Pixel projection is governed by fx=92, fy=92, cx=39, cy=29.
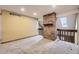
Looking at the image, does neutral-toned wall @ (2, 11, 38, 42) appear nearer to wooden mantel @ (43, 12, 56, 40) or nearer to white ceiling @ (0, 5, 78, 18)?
white ceiling @ (0, 5, 78, 18)

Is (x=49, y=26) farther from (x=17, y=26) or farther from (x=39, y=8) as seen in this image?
(x=17, y=26)

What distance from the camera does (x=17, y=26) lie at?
2676 millimetres

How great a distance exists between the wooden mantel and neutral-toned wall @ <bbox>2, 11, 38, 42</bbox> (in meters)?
0.35

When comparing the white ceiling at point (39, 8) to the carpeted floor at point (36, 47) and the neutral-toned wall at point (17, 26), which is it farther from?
the carpeted floor at point (36, 47)

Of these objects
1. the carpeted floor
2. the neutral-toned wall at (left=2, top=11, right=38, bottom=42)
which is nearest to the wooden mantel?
the carpeted floor

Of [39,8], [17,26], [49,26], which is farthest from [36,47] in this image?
[39,8]

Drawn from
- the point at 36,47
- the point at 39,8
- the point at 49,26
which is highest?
the point at 39,8

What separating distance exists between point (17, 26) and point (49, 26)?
127 cm

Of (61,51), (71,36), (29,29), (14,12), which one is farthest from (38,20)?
(71,36)

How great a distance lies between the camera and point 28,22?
2.81 meters

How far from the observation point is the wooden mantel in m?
2.97

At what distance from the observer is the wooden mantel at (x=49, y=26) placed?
297 centimetres

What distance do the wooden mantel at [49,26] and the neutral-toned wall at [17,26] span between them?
35 cm
